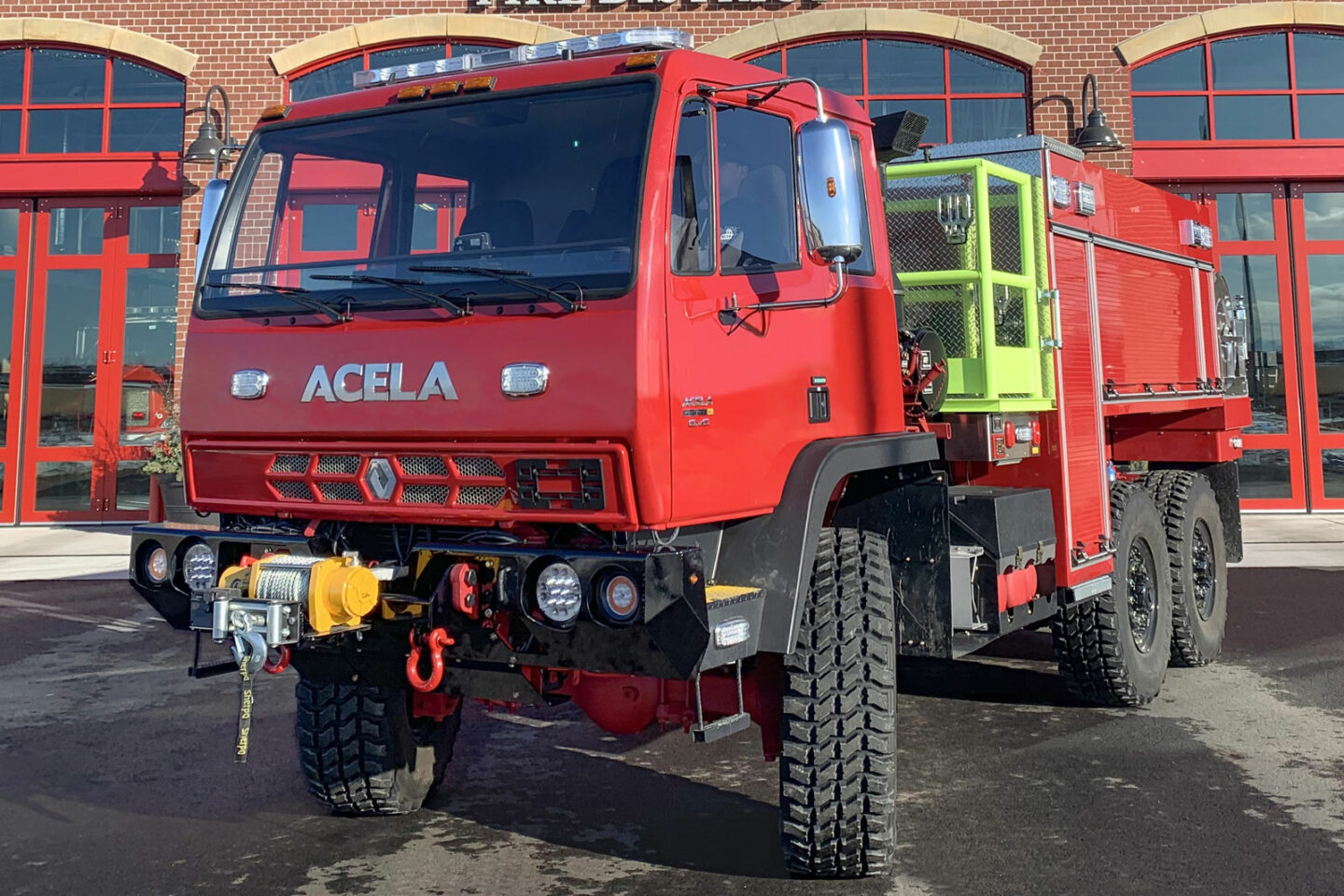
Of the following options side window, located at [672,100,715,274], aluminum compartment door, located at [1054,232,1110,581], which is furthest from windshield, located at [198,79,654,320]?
aluminum compartment door, located at [1054,232,1110,581]

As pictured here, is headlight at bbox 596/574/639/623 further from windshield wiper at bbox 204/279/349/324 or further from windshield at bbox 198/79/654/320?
windshield wiper at bbox 204/279/349/324

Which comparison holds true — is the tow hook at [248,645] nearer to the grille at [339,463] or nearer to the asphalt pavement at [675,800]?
the grille at [339,463]

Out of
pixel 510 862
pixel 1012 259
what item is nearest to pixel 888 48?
pixel 1012 259

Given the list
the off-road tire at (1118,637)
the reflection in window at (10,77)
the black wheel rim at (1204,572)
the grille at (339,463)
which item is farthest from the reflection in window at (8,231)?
the black wheel rim at (1204,572)

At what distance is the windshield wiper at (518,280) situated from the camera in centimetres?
369

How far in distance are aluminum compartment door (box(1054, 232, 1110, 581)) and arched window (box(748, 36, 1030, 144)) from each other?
8.61 meters

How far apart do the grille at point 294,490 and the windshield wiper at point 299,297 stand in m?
0.56

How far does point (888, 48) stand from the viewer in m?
14.5

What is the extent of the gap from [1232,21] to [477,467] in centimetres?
1354

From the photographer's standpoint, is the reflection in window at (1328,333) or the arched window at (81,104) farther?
the reflection in window at (1328,333)

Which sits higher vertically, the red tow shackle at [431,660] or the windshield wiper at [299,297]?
the windshield wiper at [299,297]

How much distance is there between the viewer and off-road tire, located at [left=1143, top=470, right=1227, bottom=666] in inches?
284

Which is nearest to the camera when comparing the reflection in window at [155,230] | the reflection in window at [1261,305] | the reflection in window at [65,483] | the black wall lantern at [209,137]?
the black wall lantern at [209,137]

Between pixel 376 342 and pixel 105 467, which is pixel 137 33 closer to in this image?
pixel 105 467
